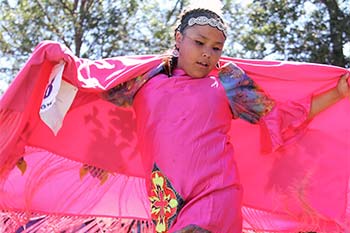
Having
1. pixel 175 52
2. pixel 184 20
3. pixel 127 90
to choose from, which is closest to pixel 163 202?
pixel 127 90

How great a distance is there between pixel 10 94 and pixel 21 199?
62cm

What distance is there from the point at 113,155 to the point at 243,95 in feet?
2.36

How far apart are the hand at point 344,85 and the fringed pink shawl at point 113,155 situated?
3 cm

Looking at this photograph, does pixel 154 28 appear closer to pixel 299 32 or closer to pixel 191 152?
pixel 299 32

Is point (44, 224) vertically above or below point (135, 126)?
below

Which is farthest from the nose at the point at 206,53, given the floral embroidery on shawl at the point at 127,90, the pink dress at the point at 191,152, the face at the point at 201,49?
the floral embroidery on shawl at the point at 127,90

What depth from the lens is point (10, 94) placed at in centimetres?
278

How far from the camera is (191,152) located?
2594 mm

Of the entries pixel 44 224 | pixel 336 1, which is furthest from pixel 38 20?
pixel 44 224

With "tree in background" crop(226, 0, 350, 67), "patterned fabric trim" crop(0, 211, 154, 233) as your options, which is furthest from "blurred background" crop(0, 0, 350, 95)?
"patterned fabric trim" crop(0, 211, 154, 233)

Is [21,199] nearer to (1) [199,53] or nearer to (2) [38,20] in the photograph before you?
(1) [199,53]

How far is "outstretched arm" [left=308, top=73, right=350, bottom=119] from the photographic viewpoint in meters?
2.94

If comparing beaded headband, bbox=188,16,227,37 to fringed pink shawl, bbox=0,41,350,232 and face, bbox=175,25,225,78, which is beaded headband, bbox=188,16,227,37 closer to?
face, bbox=175,25,225,78

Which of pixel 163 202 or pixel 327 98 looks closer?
pixel 163 202
